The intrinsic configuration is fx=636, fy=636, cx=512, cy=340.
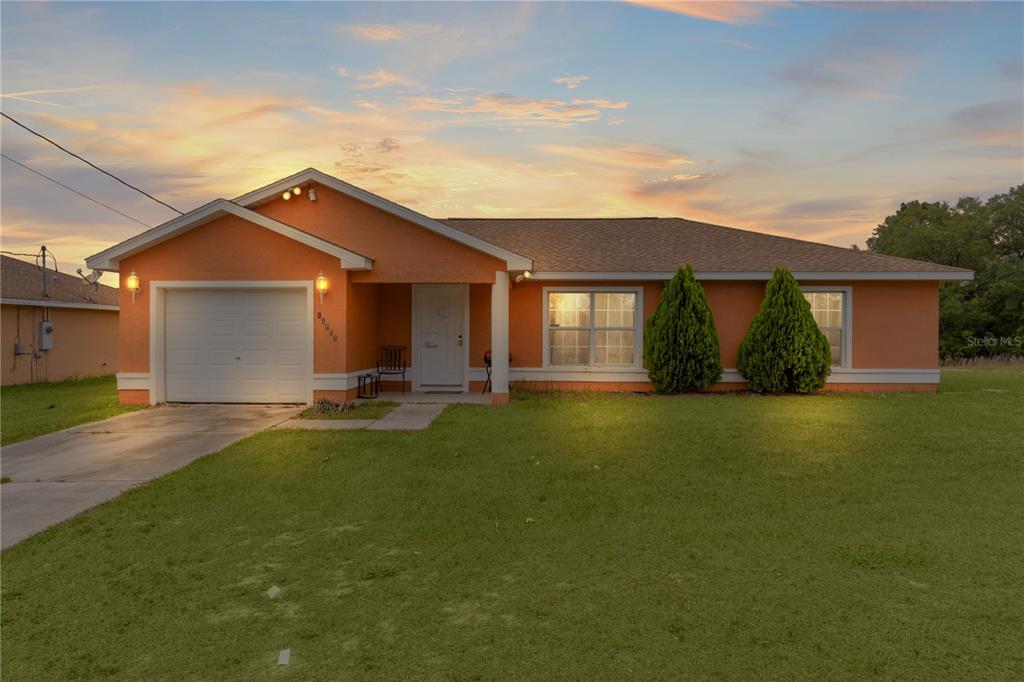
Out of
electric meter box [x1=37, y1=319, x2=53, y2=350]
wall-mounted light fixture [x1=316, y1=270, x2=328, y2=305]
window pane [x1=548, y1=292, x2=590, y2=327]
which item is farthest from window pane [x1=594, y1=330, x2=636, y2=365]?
electric meter box [x1=37, y1=319, x2=53, y2=350]

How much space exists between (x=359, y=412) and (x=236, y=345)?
316 centimetres

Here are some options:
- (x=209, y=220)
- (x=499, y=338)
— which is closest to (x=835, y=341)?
(x=499, y=338)

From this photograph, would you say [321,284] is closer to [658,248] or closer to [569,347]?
[569,347]

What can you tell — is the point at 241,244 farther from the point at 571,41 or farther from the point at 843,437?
the point at 843,437

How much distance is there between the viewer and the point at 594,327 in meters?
15.4

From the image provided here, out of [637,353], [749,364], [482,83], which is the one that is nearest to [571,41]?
[482,83]

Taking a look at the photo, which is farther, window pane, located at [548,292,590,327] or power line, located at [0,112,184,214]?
power line, located at [0,112,184,214]

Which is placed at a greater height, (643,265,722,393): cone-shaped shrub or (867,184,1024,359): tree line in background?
(867,184,1024,359): tree line in background

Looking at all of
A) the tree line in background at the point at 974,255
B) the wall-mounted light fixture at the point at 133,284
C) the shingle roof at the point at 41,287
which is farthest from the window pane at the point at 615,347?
the tree line in background at the point at 974,255

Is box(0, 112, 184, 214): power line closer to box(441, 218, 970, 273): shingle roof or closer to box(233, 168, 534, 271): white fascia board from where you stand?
box(233, 168, 534, 271): white fascia board

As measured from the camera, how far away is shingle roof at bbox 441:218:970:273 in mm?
15086

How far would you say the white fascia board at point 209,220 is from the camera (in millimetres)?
12156

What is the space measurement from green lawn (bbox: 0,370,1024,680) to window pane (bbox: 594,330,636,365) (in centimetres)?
718

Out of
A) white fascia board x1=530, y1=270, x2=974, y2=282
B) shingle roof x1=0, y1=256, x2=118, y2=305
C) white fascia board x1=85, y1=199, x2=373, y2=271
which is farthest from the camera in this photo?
shingle roof x1=0, y1=256, x2=118, y2=305
